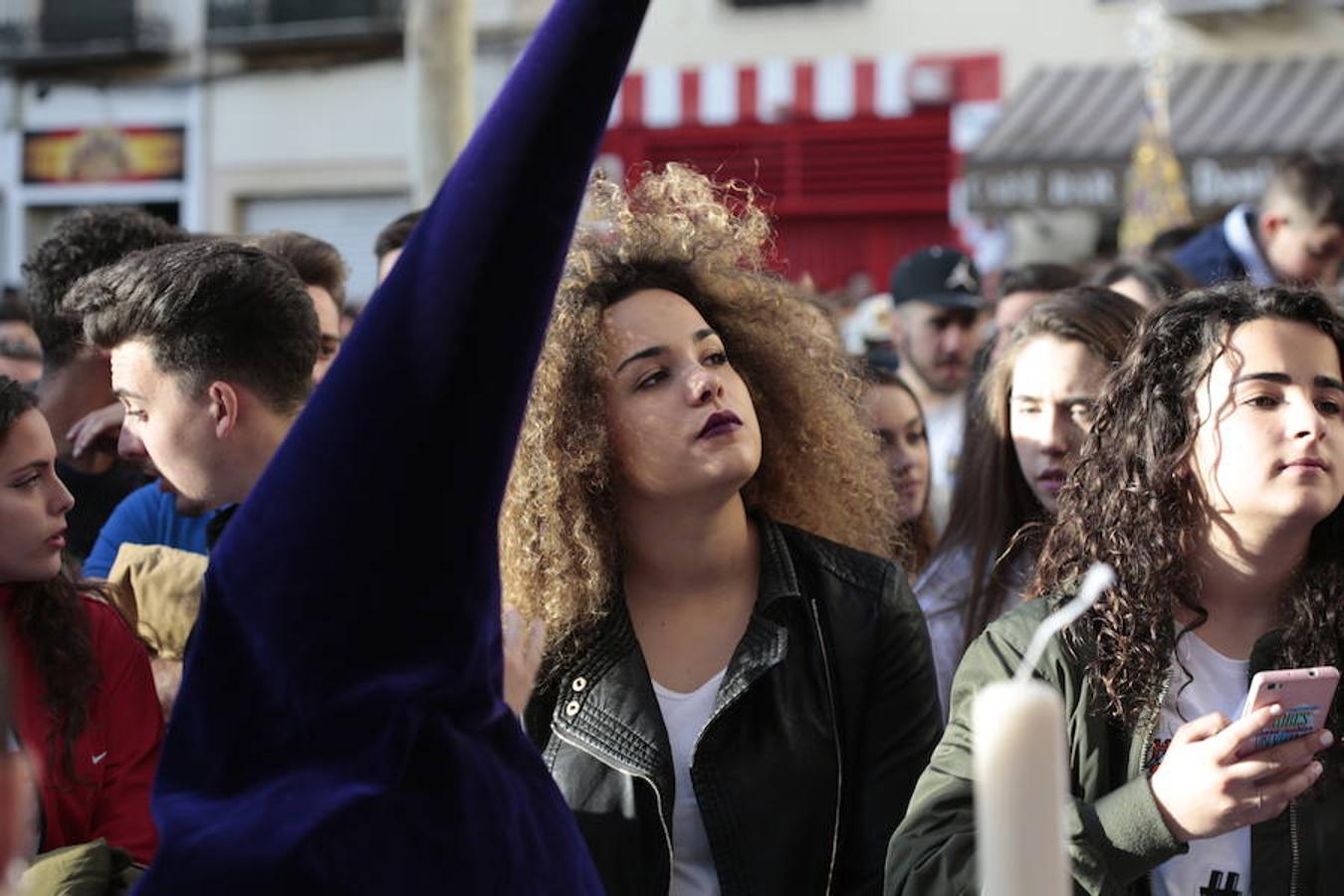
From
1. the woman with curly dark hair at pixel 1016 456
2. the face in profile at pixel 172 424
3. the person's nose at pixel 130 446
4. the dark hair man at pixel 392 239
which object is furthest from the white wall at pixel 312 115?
the face in profile at pixel 172 424

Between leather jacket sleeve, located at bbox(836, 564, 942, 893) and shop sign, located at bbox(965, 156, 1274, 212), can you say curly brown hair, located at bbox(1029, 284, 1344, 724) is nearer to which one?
leather jacket sleeve, located at bbox(836, 564, 942, 893)

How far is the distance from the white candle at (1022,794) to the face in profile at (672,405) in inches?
71.9

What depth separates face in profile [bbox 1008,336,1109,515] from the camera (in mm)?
3596

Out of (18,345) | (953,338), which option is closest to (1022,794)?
(953,338)

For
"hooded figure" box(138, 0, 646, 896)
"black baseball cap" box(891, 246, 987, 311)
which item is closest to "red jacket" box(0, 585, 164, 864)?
"hooded figure" box(138, 0, 646, 896)

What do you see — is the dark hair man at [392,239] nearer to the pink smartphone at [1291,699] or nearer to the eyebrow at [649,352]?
the eyebrow at [649,352]

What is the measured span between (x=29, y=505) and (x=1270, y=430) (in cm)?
174

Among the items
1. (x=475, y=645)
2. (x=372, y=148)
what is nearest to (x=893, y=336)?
(x=475, y=645)

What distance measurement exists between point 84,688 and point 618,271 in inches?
41.5

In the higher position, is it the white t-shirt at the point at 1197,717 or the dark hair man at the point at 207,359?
the dark hair man at the point at 207,359

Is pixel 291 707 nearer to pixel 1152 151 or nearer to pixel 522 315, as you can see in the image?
pixel 522 315

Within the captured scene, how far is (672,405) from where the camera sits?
2947 mm

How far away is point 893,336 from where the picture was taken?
6.97m

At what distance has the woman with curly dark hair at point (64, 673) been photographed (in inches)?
103
